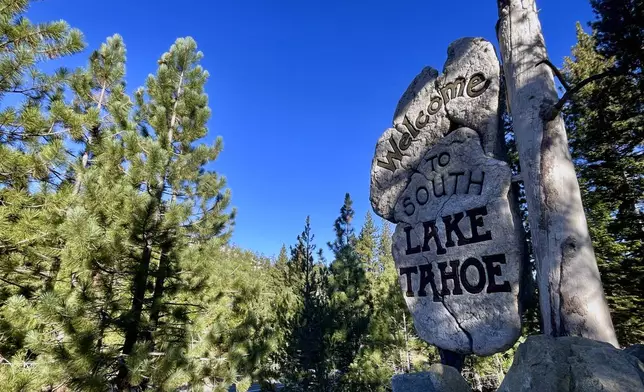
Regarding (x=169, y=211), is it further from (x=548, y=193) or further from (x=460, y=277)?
(x=548, y=193)

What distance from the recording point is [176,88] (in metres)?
5.63

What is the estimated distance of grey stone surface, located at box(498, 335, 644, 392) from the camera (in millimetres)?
1611

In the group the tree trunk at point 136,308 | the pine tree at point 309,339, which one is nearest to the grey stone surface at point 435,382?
the tree trunk at point 136,308

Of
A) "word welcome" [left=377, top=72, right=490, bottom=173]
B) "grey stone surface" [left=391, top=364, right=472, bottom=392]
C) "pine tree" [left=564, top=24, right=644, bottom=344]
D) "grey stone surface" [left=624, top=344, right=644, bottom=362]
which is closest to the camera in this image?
"grey stone surface" [left=624, top=344, right=644, bottom=362]

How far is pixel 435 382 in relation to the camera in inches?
96.3

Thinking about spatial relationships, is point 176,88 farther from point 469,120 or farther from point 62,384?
point 469,120

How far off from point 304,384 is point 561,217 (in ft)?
19.9

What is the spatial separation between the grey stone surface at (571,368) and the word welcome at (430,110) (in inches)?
87.0

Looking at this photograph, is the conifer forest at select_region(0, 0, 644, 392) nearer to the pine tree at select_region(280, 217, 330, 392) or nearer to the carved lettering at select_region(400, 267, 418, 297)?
the pine tree at select_region(280, 217, 330, 392)

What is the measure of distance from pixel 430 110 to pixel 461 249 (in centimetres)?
155

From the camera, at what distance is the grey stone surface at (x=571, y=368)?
1611mm

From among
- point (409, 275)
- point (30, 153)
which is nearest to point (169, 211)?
point (30, 153)

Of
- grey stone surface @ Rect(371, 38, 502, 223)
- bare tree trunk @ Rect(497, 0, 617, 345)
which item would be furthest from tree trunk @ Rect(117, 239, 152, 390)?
bare tree trunk @ Rect(497, 0, 617, 345)

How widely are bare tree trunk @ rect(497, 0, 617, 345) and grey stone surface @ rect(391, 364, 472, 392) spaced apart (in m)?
0.76
